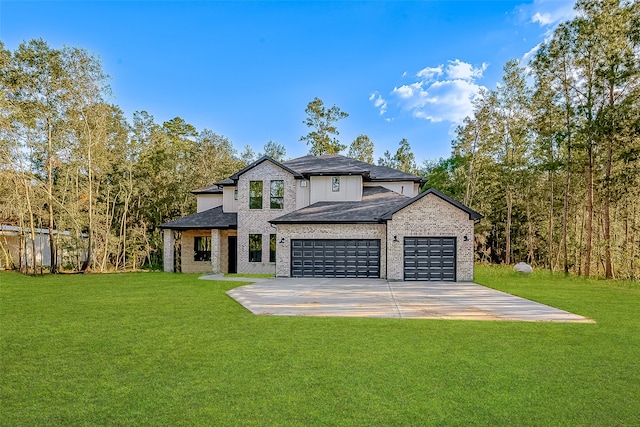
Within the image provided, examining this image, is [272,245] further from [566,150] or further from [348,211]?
[566,150]

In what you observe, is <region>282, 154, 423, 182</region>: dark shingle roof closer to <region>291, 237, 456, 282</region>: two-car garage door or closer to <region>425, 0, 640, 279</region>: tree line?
<region>291, 237, 456, 282</region>: two-car garage door

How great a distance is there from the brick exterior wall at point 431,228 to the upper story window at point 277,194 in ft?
20.8

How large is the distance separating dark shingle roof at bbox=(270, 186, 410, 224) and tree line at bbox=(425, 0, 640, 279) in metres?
10.4

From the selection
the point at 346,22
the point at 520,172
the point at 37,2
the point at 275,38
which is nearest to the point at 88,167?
the point at 37,2

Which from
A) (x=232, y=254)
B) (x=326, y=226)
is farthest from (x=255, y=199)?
(x=326, y=226)

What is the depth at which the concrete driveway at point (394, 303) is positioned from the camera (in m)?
8.41

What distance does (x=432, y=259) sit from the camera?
16.5m

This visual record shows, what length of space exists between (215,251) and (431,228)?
11.7 m

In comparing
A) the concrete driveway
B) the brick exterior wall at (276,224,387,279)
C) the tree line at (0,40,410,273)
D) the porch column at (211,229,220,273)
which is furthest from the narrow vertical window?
the tree line at (0,40,410,273)

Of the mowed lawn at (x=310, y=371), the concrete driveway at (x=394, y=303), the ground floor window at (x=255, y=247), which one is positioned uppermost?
the ground floor window at (x=255, y=247)

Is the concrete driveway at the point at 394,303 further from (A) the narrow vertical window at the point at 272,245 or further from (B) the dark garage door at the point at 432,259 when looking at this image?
(A) the narrow vertical window at the point at 272,245

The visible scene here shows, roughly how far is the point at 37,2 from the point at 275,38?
35.7 ft

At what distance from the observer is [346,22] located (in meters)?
18.8

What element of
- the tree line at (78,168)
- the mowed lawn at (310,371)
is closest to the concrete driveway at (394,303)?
the mowed lawn at (310,371)
